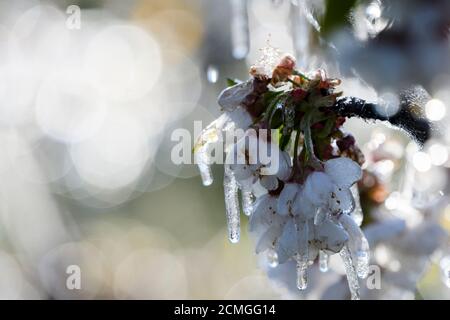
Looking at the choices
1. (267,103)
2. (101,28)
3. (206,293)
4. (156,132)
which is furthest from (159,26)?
(267,103)

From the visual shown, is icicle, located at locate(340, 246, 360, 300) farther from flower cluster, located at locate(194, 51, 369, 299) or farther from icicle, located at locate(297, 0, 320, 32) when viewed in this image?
icicle, located at locate(297, 0, 320, 32)

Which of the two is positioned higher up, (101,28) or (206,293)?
(101,28)

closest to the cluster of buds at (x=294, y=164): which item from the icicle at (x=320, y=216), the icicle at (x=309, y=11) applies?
the icicle at (x=320, y=216)

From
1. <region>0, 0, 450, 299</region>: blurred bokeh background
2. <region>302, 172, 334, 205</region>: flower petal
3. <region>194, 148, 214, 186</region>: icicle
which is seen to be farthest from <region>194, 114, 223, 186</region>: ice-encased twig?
<region>0, 0, 450, 299</region>: blurred bokeh background

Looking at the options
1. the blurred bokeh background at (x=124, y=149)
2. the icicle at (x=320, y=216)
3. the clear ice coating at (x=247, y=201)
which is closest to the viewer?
the icicle at (x=320, y=216)

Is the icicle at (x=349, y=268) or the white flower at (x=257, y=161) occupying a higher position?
the white flower at (x=257, y=161)

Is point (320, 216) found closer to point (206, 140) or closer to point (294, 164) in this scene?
point (294, 164)

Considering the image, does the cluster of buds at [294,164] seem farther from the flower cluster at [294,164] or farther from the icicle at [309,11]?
the icicle at [309,11]
